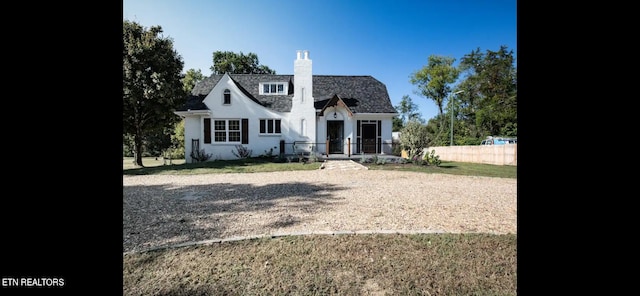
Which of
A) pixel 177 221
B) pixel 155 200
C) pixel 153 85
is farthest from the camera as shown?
pixel 153 85

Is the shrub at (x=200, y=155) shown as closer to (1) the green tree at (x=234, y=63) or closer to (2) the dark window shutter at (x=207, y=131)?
(2) the dark window shutter at (x=207, y=131)

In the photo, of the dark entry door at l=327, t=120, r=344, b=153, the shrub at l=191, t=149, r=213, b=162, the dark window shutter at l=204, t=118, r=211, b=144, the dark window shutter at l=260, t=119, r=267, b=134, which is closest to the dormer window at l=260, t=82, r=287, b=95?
the dark window shutter at l=260, t=119, r=267, b=134

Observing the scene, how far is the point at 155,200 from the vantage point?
687cm

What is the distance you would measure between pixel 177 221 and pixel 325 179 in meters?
6.19

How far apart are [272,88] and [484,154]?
1641 cm

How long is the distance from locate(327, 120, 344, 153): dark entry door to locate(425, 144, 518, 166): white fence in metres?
6.24

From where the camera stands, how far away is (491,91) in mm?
34281

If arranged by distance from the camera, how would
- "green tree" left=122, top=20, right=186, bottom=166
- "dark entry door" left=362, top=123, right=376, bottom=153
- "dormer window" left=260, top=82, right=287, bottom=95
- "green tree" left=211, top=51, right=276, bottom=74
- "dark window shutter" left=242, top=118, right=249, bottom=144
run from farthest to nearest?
"green tree" left=211, top=51, right=276, bottom=74 → "dormer window" left=260, top=82, right=287, bottom=95 → "dark entry door" left=362, top=123, right=376, bottom=153 → "dark window shutter" left=242, top=118, right=249, bottom=144 → "green tree" left=122, top=20, right=186, bottom=166

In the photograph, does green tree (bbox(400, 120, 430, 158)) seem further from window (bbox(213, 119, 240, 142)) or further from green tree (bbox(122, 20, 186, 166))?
green tree (bbox(122, 20, 186, 166))

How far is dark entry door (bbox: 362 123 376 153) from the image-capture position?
2017 centimetres

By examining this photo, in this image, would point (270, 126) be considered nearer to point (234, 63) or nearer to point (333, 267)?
point (333, 267)
